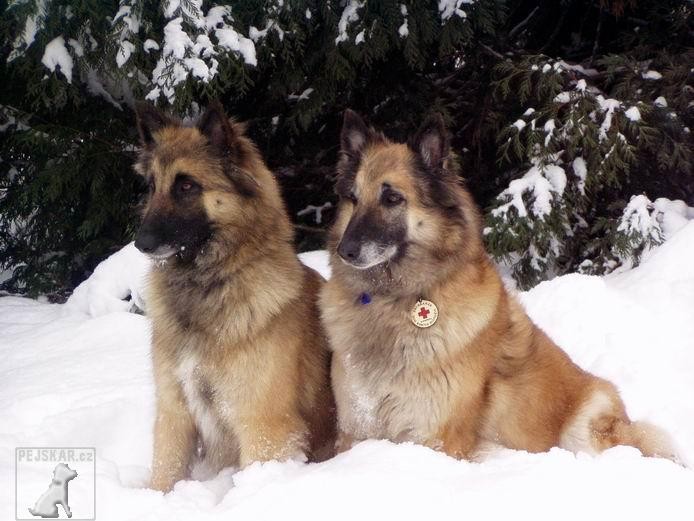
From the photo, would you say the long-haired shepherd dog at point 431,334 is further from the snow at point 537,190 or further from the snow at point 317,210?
the snow at point 317,210

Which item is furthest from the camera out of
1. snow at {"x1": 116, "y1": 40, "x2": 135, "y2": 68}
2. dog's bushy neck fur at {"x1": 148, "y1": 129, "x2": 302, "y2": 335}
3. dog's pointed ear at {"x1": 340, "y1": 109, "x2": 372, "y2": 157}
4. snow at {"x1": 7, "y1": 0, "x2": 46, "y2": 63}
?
snow at {"x1": 7, "y1": 0, "x2": 46, "y2": 63}

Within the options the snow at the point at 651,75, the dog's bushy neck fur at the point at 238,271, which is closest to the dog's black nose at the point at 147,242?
the dog's bushy neck fur at the point at 238,271

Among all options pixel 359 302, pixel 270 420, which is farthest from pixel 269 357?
pixel 359 302

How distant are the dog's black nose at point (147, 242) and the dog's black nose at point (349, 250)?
2.73 ft

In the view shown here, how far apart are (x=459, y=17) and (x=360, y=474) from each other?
4.23 meters

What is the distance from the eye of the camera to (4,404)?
3.80 m

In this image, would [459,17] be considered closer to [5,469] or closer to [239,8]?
[239,8]

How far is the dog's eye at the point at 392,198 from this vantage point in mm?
2906

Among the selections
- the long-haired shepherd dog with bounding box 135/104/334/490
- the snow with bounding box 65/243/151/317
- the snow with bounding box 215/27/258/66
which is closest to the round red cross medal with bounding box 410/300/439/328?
the long-haired shepherd dog with bounding box 135/104/334/490

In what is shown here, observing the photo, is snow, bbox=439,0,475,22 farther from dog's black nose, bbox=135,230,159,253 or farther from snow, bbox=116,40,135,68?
dog's black nose, bbox=135,230,159,253

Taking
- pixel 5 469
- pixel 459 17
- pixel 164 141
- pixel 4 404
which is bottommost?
pixel 4 404

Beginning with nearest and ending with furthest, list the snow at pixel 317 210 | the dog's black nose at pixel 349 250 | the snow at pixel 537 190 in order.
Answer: the dog's black nose at pixel 349 250 → the snow at pixel 537 190 → the snow at pixel 317 210

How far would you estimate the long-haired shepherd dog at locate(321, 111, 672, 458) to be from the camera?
2824 millimetres

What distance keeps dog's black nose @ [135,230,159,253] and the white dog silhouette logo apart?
98 cm
